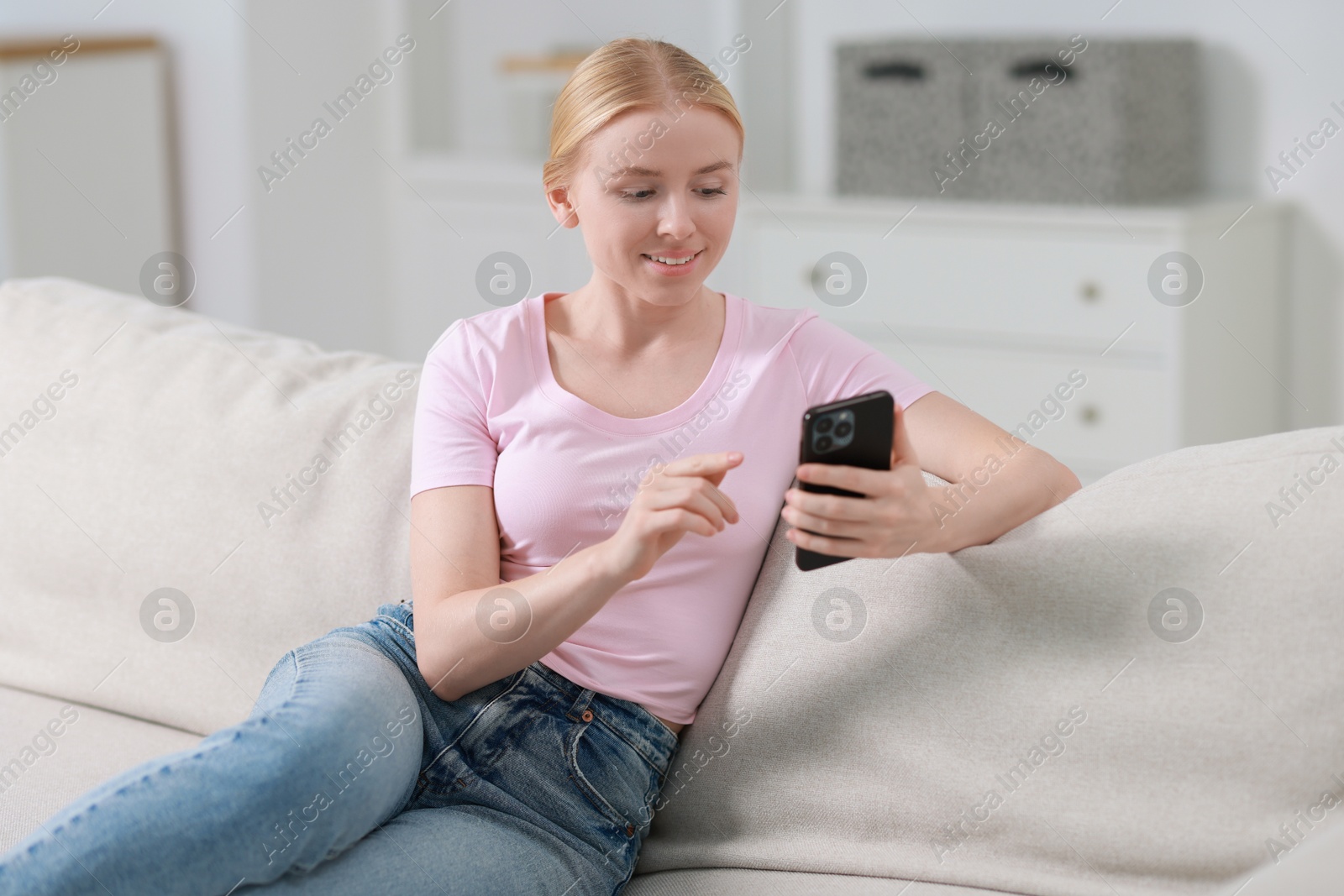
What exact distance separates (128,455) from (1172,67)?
6.93ft

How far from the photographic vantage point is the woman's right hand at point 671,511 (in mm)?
969

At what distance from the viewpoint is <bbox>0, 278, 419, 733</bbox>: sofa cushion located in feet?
4.58

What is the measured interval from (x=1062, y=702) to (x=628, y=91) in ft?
2.00

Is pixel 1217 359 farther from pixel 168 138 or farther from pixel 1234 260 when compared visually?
pixel 168 138

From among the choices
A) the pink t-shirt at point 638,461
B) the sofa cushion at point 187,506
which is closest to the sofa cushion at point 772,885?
the pink t-shirt at point 638,461

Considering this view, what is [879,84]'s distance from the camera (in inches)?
110

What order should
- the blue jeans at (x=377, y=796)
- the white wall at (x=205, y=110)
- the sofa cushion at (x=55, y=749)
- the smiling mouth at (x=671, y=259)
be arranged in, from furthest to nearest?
1. the white wall at (x=205, y=110)
2. the sofa cushion at (x=55, y=749)
3. the smiling mouth at (x=671, y=259)
4. the blue jeans at (x=377, y=796)

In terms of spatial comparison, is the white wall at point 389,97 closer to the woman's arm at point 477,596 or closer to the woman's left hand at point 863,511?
the woman's left hand at point 863,511

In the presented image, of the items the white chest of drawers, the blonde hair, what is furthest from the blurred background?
the blonde hair

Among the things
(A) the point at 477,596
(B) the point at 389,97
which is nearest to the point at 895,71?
(B) the point at 389,97

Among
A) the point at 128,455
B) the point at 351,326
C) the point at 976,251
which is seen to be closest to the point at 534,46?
the point at 351,326

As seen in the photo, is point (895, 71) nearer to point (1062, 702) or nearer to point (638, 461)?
point (638, 461)

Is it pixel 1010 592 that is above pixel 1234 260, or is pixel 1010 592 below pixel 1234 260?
below

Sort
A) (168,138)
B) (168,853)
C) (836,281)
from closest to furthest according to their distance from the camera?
(168,853), (836,281), (168,138)
